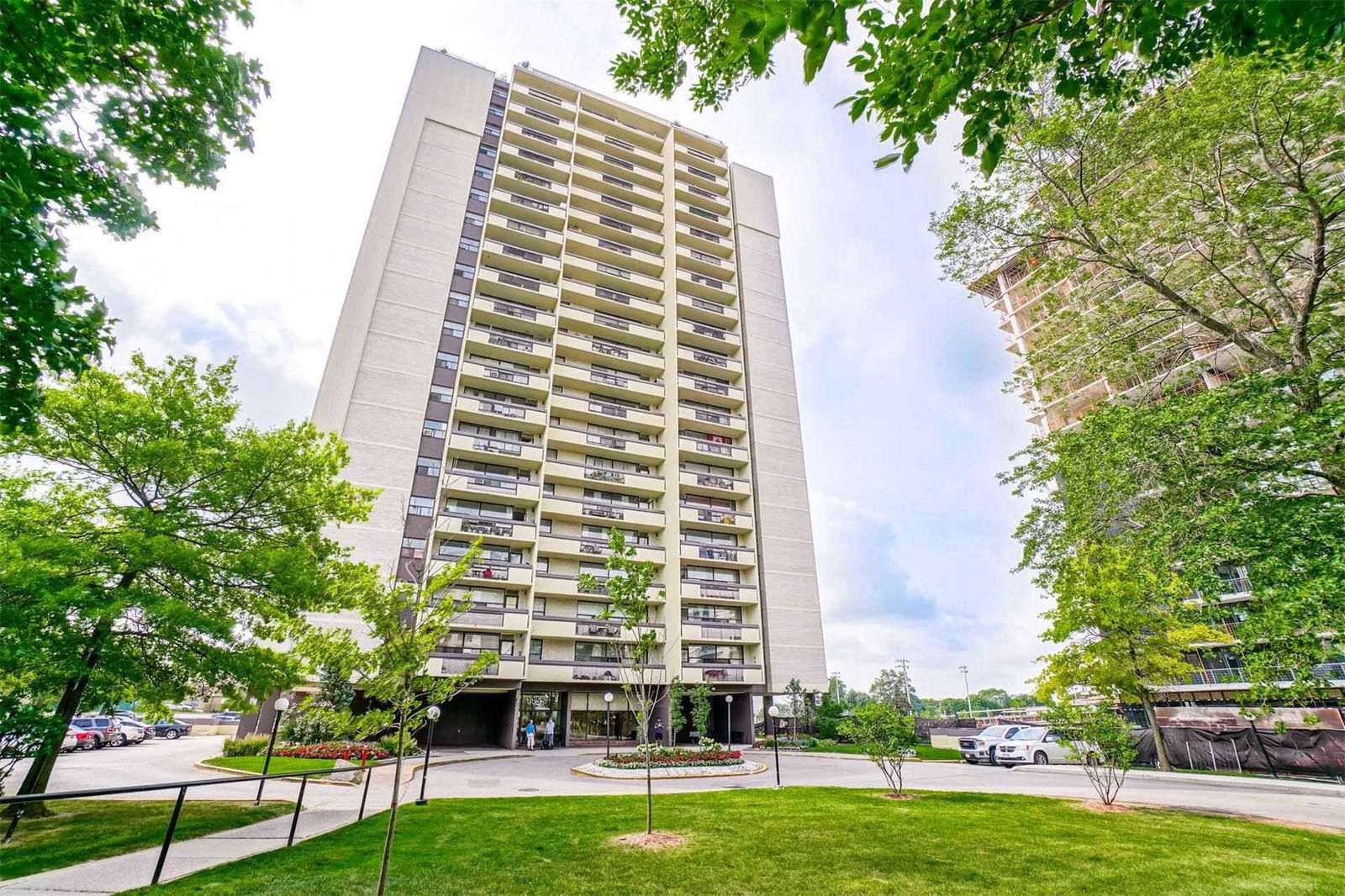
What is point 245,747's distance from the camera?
2217cm

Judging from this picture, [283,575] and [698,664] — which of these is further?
[698,664]

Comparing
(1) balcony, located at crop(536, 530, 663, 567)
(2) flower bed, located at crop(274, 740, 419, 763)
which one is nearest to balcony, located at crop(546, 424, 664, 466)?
(1) balcony, located at crop(536, 530, 663, 567)

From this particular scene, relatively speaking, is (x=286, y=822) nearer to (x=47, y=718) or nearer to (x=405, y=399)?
(x=47, y=718)

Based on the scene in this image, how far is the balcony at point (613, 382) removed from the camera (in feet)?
120

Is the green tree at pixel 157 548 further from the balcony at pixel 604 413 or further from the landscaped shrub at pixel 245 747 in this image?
the balcony at pixel 604 413

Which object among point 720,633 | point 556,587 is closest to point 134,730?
point 556,587

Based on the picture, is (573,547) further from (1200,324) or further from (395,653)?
(1200,324)

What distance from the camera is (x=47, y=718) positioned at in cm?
870

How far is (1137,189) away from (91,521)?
2303 cm

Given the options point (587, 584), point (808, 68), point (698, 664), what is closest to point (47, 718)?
point (587, 584)

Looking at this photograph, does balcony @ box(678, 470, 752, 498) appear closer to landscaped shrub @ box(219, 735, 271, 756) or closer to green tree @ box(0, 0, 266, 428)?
landscaped shrub @ box(219, 735, 271, 756)

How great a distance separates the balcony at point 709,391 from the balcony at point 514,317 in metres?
9.45

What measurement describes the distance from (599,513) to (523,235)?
19892 mm

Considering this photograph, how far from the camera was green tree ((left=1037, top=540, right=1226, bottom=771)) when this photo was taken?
20531 millimetres
